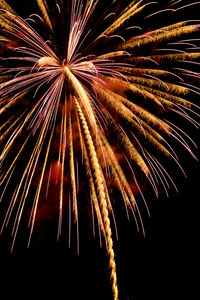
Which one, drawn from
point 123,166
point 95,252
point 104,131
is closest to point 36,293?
point 95,252

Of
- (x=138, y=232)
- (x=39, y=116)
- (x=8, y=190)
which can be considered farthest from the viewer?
(x=138, y=232)

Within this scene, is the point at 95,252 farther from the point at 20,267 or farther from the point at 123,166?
the point at 123,166

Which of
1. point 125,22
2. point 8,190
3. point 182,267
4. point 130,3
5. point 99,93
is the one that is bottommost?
point 182,267

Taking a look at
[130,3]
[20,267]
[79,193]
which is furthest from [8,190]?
[130,3]

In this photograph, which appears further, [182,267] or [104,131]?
[182,267]

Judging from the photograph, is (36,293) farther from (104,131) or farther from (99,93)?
(99,93)

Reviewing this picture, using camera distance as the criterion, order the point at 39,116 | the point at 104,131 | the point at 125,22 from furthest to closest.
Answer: the point at 104,131
the point at 39,116
the point at 125,22

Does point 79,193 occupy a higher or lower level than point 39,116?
lower
